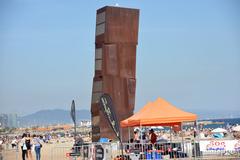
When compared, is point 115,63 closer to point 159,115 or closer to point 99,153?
point 159,115

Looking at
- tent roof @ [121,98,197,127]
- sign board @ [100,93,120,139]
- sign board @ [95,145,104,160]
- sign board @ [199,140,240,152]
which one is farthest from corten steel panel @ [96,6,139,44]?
sign board @ [100,93,120,139]

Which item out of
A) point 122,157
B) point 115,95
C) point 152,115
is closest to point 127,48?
point 115,95

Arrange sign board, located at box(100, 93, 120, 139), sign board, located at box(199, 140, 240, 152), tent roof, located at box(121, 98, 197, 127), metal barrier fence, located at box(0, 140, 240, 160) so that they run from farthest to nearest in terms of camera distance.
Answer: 1. sign board, located at box(199, 140, 240, 152)
2. tent roof, located at box(121, 98, 197, 127)
3. metal barrier fence, located at box(0, 140, 240, 160)
4. sign board, located at box(100, 93, 120, 139)

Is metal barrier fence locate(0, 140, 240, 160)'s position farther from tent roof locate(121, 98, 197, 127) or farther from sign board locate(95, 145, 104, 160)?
tent roof locate(121, 98, 197, 127)

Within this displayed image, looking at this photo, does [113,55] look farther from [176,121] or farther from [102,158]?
[102,158]

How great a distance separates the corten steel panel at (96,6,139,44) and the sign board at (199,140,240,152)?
25.5 ft

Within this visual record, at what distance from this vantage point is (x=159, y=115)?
18094mm

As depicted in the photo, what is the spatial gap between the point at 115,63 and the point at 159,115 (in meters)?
7.22

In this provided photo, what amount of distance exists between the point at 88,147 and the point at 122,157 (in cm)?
190

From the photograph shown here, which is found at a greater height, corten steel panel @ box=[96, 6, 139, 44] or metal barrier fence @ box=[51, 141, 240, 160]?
corten steel panel @ box=[96, 6, 139, 44]

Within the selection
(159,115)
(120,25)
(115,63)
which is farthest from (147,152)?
(120,25)

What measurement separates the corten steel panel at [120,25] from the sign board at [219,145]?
777cm

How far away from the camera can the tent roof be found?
1800cm

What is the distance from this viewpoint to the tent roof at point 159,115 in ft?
59.1
